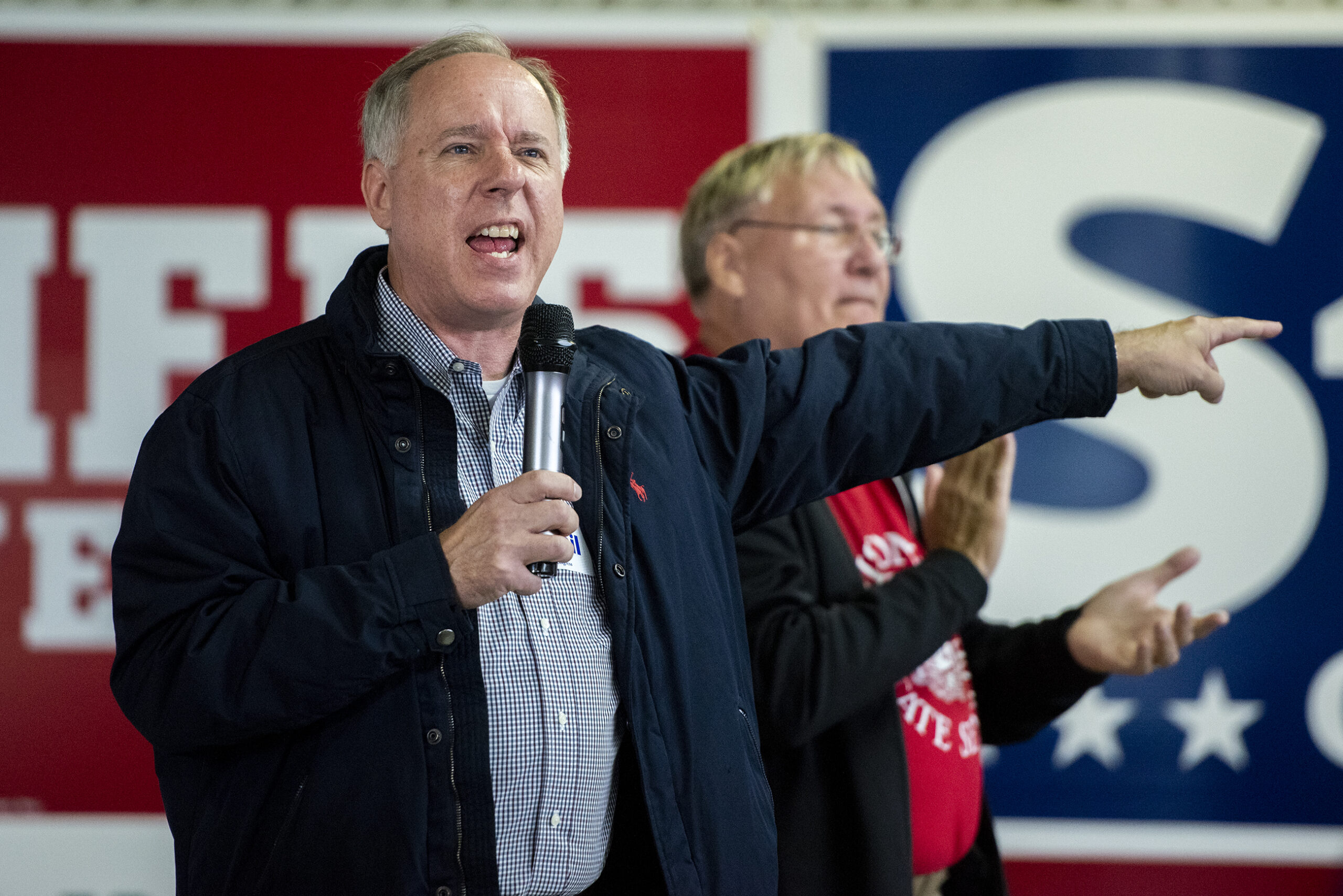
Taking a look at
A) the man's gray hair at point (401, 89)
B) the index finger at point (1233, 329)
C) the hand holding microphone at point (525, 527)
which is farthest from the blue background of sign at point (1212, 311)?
the hand holding microphone at point (525, 527)

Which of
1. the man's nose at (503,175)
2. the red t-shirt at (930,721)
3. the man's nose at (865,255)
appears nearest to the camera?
the man's nose at (503,175)

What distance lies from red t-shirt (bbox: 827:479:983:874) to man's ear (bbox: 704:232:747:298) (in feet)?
1.31

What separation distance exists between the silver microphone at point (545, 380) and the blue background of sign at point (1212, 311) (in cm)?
175

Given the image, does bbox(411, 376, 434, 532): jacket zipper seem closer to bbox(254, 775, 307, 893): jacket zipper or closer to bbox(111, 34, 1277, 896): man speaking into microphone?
bbox(111, 34, 1277, 896): man speaking into microphone

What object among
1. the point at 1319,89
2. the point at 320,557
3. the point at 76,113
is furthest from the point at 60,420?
the point at 1319,89

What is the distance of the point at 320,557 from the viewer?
1.10 meters

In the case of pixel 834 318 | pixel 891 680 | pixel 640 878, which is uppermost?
pixel 834 318

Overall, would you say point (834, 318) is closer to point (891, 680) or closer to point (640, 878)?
point (891, 680)

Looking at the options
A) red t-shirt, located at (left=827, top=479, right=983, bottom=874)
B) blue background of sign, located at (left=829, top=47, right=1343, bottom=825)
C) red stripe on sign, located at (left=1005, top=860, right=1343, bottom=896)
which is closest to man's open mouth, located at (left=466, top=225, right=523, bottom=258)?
red t-shirt, located at (left=827, top=479, right=983, bottom=874)

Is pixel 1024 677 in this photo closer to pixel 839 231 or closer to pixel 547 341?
pixel 839 231

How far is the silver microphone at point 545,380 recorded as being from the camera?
1.04 meters

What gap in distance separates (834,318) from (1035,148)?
46.9 inches

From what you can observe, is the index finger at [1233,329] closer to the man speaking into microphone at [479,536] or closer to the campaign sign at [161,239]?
the man speaking into microphone at [479,536]

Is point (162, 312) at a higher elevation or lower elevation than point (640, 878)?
higher
